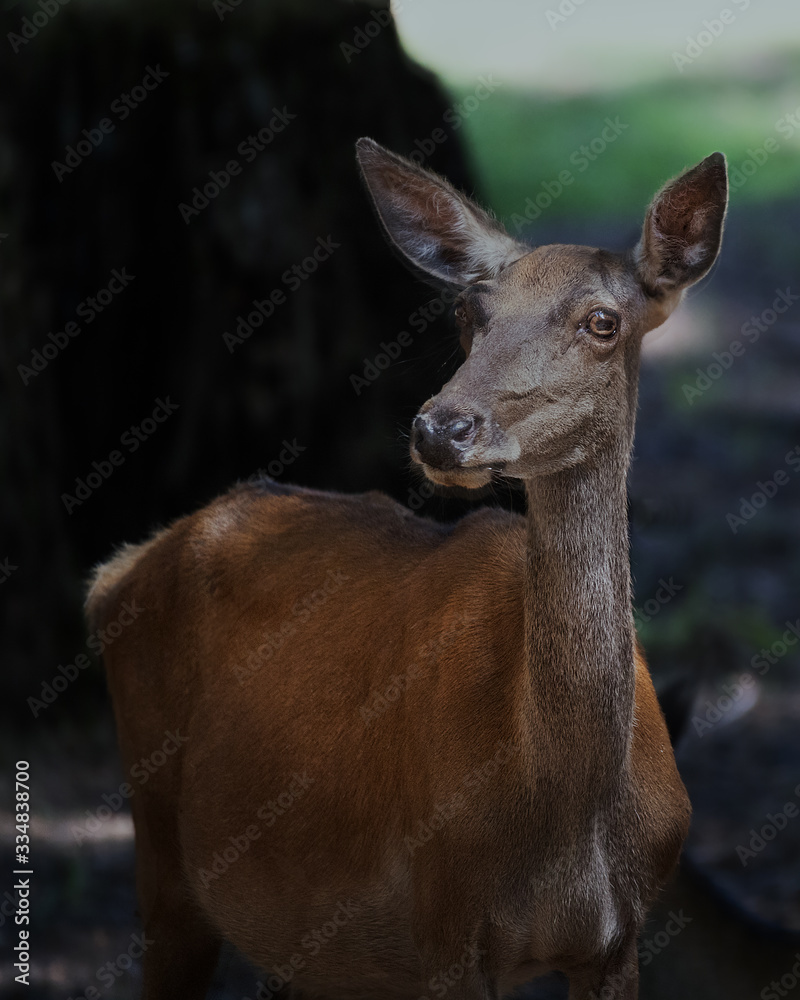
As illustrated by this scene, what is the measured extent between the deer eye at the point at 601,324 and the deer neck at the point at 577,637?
1.19ft

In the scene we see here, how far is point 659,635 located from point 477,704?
4401 millimetres

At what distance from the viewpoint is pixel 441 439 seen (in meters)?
3.16

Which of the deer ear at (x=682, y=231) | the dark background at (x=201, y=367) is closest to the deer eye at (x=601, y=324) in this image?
the deer ear at (x=682, y=231)

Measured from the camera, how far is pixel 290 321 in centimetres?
757

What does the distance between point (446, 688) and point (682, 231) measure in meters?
1.61

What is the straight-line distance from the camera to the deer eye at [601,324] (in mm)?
3527

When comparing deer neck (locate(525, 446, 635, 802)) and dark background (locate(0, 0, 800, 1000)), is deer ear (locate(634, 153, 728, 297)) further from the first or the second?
dark background (locate(0, 0, 800, 1000))

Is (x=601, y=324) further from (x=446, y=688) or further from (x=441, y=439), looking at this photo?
(x=446, y=688)

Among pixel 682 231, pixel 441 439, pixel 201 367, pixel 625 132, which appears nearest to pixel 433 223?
pixel 682 231

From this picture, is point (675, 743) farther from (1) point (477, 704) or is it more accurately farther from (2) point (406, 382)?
(1) point (477, 704)

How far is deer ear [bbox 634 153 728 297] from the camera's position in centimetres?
365

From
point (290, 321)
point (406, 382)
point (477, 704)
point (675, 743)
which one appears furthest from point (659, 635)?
point (477, 704)

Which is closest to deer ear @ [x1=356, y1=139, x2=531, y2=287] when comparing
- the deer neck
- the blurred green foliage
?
the deer neck

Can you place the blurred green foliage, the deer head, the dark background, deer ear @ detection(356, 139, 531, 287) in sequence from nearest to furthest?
the deer head → deer ear @ detection(356, 139, 531, 287) → the dark background → the blurred green foliage
